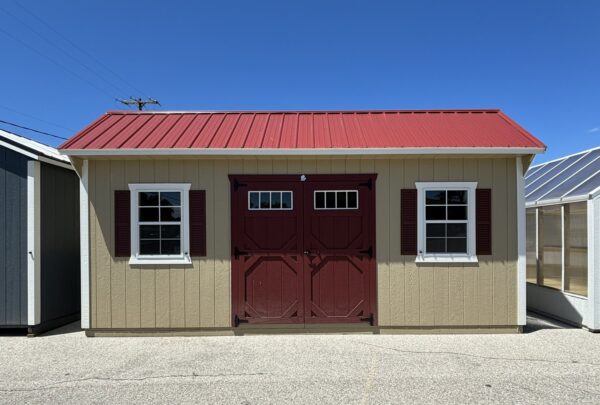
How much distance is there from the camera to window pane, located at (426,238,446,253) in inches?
243

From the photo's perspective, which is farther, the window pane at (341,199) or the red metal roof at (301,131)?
the window pane at (341,199)

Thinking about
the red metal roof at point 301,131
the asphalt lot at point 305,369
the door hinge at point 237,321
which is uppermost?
the red metal roof at point 301,131

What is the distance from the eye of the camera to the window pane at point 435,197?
617 centimetres

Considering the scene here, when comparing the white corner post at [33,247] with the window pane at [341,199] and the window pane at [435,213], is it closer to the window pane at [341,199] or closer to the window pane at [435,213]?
the window pane at [341,199]

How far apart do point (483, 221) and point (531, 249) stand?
282 cm

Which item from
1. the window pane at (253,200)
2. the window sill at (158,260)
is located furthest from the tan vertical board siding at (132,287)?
the window pane at (253,200)

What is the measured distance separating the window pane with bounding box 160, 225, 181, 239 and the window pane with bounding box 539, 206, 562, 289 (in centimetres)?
689

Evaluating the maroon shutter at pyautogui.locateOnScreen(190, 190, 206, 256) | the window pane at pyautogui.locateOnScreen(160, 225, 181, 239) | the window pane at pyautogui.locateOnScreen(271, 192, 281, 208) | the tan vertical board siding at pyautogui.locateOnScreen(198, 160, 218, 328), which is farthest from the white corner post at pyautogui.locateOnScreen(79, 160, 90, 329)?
the window pane at pyautogui.locateOnScreen(271, 192, 281, 208)

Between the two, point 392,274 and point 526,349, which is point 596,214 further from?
point 392,274

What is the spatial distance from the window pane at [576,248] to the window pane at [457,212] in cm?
218

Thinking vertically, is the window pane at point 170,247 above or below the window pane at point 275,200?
below

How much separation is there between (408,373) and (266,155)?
3647 millimetres

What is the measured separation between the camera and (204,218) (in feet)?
20.3

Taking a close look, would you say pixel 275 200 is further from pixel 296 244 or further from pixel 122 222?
pixel 122 222
